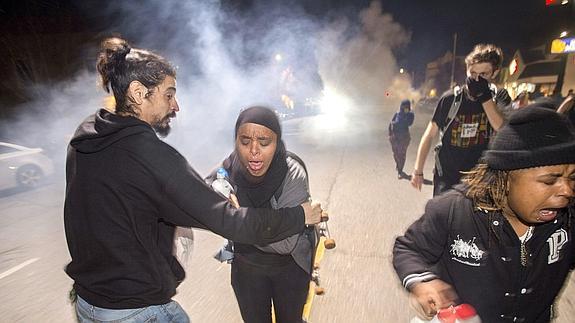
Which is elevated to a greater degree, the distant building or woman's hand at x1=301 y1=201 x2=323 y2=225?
the distant building

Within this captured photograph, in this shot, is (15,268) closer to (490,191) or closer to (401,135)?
(490,191)

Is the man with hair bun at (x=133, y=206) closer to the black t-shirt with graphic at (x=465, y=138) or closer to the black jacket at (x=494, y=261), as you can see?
the black jacket at (x=494, y=261)

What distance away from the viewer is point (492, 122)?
119 inches

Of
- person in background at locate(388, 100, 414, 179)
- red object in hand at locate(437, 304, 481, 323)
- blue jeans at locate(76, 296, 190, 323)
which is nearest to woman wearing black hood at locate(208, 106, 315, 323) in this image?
blue jeans at locate(76, 296, 190, 323)

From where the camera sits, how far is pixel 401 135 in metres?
7.95

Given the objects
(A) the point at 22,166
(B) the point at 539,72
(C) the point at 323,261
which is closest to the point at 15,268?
(C) the point at 323,261

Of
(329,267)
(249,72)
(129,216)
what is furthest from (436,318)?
(249,72)

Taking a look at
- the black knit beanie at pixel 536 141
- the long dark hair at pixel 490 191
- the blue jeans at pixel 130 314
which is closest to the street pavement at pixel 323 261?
the blue jeans at pixel 130 314

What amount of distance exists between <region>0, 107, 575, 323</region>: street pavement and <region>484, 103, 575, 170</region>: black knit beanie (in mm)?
1616

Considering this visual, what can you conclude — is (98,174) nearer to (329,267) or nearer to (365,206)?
(329,267)

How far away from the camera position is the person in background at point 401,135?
789 centimetres

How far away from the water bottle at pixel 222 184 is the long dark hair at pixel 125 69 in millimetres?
771

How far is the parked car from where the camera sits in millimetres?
8492

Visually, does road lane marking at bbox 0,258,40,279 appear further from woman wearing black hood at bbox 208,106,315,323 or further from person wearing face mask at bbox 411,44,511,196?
person wearing face mask at bbox 411,44,511,196
